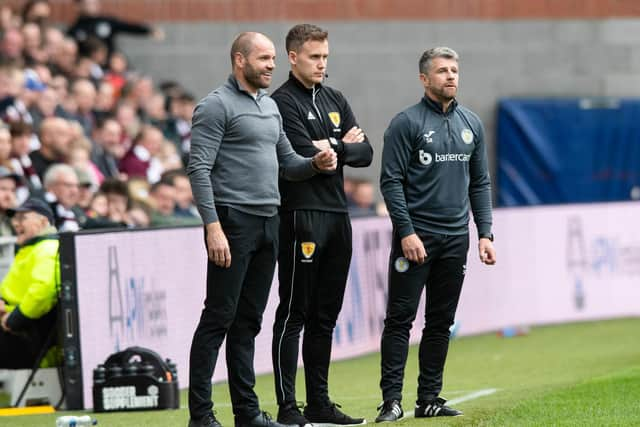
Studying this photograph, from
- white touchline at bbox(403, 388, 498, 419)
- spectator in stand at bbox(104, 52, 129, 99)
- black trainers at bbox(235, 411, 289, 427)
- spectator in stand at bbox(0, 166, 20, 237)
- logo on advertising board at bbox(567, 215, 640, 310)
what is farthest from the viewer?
spectator in stand at bbox(104, 52, 129, 99)

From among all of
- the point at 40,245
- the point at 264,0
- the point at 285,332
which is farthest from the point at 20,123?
the point at 264,0

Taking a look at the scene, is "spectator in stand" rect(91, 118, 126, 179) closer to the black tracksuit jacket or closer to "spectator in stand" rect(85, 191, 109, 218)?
"spectator in stand" rect(85, 191, 109, 218)

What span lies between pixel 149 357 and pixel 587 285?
354 inches

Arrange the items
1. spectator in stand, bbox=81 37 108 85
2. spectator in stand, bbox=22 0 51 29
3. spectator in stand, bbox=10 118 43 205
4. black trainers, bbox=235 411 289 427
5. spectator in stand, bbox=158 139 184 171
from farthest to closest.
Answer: spectator in stand, bbox=81 37 108 85
spectator in stand, bbox=22 0 51 29
spectator in stand, bbox=158 139 184 171
spectator in stand, bbox=10 118 43 205
black trainers, bbox=235 411 289 427

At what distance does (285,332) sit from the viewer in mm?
8422

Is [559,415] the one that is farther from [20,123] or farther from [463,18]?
[463,18]

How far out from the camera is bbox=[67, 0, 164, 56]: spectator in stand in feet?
65.6

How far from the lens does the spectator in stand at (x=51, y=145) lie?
14.0m

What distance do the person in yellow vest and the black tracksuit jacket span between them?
316 cm

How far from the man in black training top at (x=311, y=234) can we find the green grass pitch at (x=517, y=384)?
622 mm

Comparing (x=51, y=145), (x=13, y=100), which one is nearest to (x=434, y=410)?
(x=51, y=145)

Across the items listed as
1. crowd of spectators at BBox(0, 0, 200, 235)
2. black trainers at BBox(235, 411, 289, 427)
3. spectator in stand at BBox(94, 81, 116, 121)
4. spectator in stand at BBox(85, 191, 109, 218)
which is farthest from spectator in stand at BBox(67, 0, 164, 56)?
black trainers at BBox(235, 411, 289, 427)

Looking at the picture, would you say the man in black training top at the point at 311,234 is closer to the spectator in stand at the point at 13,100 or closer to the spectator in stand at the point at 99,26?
the spectator in stand at the point at 13,100

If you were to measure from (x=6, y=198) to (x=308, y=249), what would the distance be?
4.97 meters
